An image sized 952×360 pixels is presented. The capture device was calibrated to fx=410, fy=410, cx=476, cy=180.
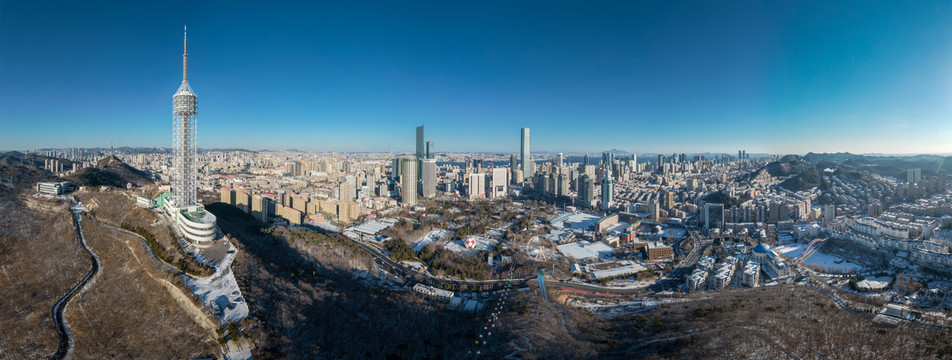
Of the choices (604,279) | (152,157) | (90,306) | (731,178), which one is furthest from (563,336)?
(152,157)

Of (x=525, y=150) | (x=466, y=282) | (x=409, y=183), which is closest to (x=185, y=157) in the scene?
(x=466, y=282)

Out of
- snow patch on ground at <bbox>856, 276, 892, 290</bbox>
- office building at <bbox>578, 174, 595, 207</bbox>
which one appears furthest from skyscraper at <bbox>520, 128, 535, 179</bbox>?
snow patch on ground at <bbox>856, 276, 892, 290</bbox>

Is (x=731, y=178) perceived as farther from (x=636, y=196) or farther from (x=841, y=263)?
(x=841, y=263)

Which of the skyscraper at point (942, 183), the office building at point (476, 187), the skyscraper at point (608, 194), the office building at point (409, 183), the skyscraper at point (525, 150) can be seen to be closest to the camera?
the skyscraper at point (942, 183)

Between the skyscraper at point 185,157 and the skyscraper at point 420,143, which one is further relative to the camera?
the skyscraper at point 420,143

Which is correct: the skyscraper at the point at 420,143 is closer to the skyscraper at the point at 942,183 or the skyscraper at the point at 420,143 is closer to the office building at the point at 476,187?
the office building at the point at 476,187

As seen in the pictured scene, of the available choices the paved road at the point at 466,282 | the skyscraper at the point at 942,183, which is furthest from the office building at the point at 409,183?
the skyscraper at the point at 942,183

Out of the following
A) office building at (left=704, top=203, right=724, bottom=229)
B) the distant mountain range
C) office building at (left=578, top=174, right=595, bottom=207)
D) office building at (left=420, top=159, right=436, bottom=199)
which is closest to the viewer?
office building at (left=704, top=203, right=724, bottom=229)

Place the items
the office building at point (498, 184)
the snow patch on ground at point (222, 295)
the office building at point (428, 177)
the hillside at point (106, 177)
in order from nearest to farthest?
1. the snow patch on ground at point (222, 295)
2. the hillside at point (106, 177)
3. the office building at point (428, 177)
4. the office building at point (498, 184)

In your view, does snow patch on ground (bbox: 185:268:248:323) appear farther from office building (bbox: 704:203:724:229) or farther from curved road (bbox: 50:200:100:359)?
office building (bbox: 704:203:724:229)
